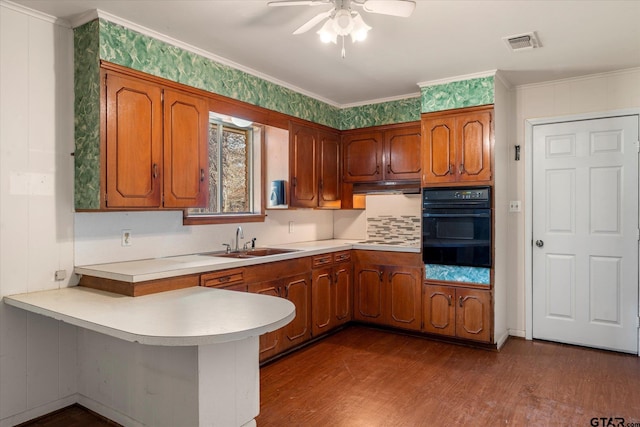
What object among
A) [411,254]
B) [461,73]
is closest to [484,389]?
[411,254]

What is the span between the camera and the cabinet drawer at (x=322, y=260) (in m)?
3.96

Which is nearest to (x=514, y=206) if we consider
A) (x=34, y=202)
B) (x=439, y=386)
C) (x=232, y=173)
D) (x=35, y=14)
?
(x=439, y=386)

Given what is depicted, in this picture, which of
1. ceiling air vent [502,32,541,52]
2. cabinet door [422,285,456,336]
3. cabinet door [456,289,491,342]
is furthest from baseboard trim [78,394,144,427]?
ceiling air vent [502,32,541,52]

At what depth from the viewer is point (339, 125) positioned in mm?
5016

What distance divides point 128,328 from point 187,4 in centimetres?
191

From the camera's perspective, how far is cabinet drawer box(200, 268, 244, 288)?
113 inches

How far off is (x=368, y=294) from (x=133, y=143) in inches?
110

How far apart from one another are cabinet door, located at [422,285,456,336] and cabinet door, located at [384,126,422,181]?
4.03 feet

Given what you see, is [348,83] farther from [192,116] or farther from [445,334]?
[445,334]

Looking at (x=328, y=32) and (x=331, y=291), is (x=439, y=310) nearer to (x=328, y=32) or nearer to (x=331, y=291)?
(x=331, y=291)

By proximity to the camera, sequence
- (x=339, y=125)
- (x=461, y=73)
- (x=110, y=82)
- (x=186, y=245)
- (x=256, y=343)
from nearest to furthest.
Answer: (x=256, y=343) → (x=110, y=82) → (x=186, y=245) → (x=461, y=73) → (x=339, y=125)

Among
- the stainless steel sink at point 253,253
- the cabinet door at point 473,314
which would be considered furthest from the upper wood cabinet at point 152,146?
the cabinet door at point 473,314

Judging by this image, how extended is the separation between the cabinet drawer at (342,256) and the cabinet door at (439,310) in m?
0.87

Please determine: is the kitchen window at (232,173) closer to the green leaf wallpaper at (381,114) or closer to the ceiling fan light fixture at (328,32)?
the green leaf wallpaper at (381,114)
